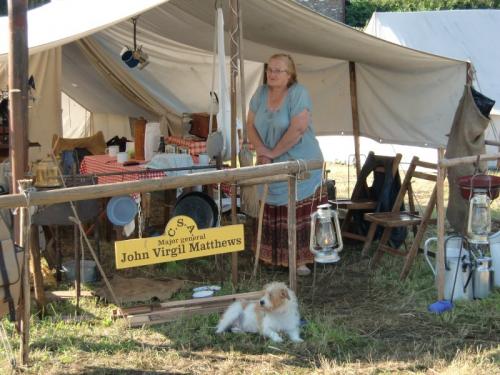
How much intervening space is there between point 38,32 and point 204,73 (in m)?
3.23

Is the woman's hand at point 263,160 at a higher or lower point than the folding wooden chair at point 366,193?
higher

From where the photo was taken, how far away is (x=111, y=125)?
27.4ft

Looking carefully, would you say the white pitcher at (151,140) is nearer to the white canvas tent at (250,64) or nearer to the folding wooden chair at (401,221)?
the white canvas tent at (250,64)

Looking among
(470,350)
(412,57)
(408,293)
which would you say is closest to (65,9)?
(412,57)

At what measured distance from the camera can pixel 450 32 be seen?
9477 mm

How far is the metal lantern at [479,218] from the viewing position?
361cm

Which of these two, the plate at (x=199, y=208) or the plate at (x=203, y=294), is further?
the plate at (x=199, y=208)

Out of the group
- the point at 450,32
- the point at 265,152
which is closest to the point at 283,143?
the point at 265,152

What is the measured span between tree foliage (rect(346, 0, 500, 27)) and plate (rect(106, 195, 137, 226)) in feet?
61.1

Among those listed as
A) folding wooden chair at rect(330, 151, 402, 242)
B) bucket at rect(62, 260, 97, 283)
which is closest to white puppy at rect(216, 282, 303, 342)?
bucket at rect(62, 260, 97, 283)

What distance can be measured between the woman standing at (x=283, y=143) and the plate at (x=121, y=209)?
0.97m

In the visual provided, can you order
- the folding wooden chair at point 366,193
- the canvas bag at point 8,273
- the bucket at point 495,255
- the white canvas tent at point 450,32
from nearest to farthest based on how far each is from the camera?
the canvas bag at point 8,273
the bucket at point 495,255
the folding wooden chair at point 366,193
the white canvas tent at point 450,32

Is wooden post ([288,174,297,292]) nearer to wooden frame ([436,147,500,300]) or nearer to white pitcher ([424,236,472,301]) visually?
wooden frame ([436,147,500,300])

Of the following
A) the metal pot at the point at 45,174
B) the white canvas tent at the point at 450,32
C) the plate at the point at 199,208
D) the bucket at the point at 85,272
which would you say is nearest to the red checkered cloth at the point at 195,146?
the plate at the point at 199,208
